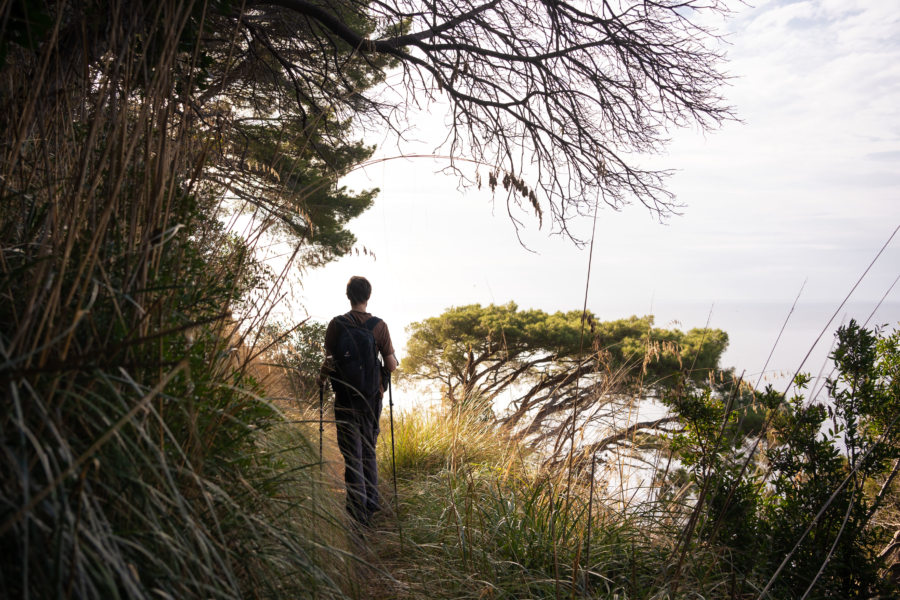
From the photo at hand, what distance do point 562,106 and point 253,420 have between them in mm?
5032

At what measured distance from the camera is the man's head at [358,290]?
12.6 ft

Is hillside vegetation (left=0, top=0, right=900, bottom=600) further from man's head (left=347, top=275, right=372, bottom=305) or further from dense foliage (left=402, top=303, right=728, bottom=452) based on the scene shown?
dense foliage (left=402, top=303, right=728, bottom=452)

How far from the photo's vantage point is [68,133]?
1.69 meters

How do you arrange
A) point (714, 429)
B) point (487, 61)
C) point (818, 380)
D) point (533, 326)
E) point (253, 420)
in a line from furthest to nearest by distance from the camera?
point (533, 326) → point (487, 61) → point (714, 429) → point (818, 380) → point (253, 420)

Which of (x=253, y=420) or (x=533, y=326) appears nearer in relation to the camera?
(x=253, y=420)

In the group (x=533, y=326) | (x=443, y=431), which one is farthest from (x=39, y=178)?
(x=533, y=326)

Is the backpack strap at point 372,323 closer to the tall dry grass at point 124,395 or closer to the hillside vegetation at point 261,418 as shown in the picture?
the hillside vegetation at point 261,418

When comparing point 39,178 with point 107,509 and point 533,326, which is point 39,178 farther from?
point 533,326

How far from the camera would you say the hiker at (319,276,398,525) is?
11.6 ft

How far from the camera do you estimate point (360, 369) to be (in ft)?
11.7

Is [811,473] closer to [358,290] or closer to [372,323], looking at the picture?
[372,323]

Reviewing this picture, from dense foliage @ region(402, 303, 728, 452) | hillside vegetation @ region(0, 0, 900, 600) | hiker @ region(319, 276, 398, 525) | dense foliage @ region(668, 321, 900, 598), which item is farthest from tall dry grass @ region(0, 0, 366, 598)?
dense foliage @ region(402, 303, 728, 452)

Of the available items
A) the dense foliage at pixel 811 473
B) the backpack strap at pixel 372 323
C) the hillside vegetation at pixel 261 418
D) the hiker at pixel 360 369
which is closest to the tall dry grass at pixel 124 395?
the hillside vegetation at pixel 261 418

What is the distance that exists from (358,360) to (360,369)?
60 mm
